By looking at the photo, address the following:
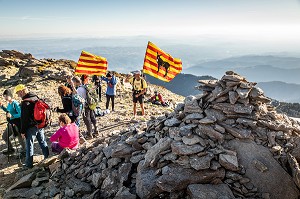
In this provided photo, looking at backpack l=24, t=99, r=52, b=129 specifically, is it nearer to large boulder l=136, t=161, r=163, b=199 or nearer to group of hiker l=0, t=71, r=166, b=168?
group of hiker l=0, t=71, r=166, b=168

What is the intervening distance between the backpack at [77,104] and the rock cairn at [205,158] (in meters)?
2.57

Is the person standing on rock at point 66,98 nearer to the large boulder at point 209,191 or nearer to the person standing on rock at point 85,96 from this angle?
the person standing on rock at point 85,96

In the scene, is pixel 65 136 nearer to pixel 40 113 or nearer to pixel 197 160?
pixel 40 113

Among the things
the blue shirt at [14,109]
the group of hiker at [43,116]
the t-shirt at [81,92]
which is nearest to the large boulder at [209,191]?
the group of hiker at [43,116]

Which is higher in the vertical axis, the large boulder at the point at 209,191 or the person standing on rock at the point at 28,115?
the person standing on rock at the point at 28,115

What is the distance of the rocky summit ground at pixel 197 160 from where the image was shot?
20.5ft

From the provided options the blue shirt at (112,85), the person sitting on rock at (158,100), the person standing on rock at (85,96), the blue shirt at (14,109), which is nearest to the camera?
the blue shirt at (14,109)

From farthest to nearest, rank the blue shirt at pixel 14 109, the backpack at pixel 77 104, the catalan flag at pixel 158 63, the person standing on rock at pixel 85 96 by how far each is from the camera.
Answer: the catalan flag at pixel 158 63 < the person standing on rock at pixel 85 96 < the backpack at pixel 77 104 < the blue shirt at pixel 14 109

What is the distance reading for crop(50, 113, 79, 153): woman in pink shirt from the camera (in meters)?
9.05

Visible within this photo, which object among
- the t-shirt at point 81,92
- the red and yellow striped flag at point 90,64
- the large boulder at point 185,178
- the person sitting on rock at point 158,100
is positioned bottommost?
the person sitting on rock at point 158,100

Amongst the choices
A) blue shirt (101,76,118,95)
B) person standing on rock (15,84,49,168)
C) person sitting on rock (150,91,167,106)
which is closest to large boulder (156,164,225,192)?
person standing on rock (15,84,49,168)

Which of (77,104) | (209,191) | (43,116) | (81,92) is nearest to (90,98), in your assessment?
(81,92)

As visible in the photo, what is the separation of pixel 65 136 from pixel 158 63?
7734 millimetres

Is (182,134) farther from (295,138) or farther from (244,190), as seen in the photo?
(295,138)
